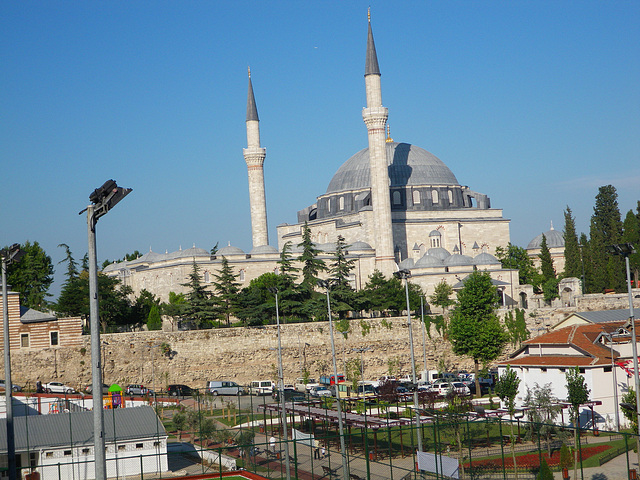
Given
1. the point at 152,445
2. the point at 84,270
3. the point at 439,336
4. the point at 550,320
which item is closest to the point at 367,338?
the point at 439,336

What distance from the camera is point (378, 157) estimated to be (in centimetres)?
5584

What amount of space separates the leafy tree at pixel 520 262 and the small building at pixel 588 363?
30.6 metres

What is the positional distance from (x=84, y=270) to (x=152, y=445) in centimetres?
4704

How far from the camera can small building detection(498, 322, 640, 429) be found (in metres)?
27.4

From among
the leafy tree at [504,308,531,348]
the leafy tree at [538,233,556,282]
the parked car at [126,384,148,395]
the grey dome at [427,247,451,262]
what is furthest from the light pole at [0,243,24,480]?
the leafy tree at [538,233,556,282]

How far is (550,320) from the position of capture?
48.8 meters

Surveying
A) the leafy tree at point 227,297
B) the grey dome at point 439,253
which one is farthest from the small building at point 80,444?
the grey dome at point 439,253

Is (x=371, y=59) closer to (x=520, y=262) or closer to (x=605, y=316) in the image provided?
(x=520, y=262)

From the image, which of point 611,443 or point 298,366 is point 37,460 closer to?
point 611,443

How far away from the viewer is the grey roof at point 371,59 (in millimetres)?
56031

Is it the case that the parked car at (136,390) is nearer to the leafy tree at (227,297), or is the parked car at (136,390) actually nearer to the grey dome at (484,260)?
the leafy tree at (227,297)

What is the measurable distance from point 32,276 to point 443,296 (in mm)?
29745

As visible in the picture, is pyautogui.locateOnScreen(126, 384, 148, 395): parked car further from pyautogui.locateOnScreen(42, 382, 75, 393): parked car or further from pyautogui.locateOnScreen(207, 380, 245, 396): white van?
pyautogui.locateOnScreen(207, 380, 245, 396): white van

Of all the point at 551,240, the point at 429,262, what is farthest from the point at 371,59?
the point at 551,240
